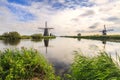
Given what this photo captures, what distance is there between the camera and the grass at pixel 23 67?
7336 millimetres

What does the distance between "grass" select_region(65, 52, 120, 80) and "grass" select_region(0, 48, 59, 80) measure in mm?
1959

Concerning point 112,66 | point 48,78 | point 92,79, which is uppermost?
point 112,66

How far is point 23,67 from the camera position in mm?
7789

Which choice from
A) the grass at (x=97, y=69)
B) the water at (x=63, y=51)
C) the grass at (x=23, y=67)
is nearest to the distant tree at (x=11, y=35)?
the water at (x=63, y=51)

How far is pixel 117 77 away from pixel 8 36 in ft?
217

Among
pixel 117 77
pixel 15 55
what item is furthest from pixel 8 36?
pixel 117 77

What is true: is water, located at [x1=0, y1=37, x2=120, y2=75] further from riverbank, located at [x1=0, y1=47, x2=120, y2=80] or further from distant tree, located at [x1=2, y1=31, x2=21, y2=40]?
distant tree, located at [x1=2, y1=31, x2=21, y2=40]

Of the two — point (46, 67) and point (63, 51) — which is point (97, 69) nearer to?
point (46, 67)

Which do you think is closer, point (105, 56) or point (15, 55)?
point (105, 56)

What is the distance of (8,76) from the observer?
6887mm

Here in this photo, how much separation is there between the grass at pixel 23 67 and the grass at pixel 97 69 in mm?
1959

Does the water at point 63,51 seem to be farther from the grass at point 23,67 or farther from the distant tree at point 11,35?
the distant tree at point 11,35

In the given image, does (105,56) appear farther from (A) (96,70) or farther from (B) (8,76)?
(B) (8,76)

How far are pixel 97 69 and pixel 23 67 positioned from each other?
313 centimetres
